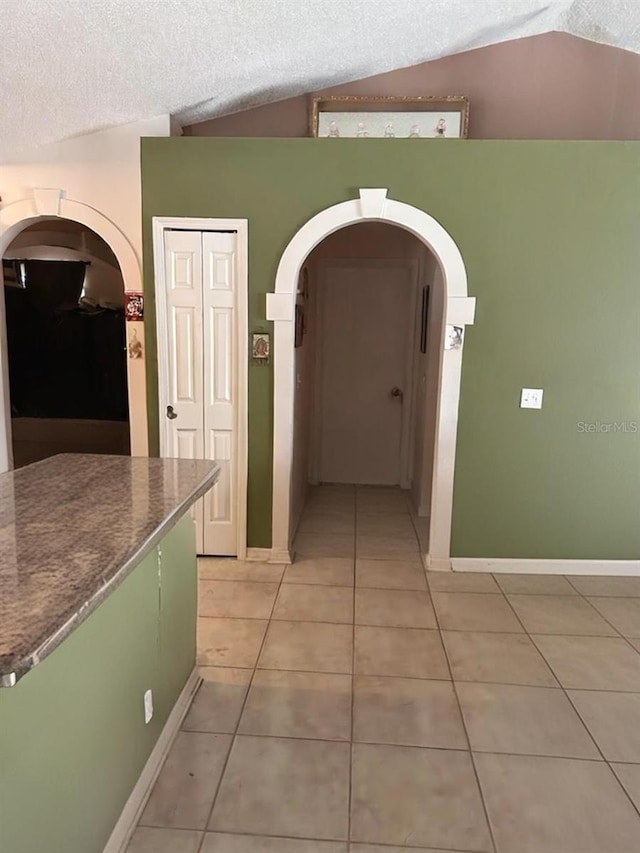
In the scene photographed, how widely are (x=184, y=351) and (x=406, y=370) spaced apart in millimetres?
2534

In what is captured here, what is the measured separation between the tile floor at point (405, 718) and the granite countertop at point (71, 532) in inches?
38.7

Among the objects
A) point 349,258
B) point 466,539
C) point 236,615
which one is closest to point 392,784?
point 236,615

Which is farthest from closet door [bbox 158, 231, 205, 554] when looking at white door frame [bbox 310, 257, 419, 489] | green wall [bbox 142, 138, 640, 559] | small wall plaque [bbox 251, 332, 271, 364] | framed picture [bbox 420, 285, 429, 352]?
framed picture [bbox 420, 285, 429, 352]

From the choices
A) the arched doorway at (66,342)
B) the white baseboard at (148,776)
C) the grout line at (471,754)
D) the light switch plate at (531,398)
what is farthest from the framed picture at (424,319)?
the white baseboard at (148,776)

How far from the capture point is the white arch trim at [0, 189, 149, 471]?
3.61 m

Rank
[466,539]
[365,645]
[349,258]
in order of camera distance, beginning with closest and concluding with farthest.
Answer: [365,645], [466,539], [349,258]

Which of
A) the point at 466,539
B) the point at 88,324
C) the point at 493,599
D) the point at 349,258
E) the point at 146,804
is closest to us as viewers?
the point at 146,804

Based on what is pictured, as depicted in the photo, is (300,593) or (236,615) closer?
(236,615)

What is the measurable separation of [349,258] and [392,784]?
14.4 feet

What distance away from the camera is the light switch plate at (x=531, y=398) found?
11.7ft

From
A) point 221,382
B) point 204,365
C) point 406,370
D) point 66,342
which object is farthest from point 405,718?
point 66,342

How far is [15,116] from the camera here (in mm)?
3203

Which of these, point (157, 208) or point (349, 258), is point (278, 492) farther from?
point (349, 258)

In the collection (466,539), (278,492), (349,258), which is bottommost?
(466,539)
